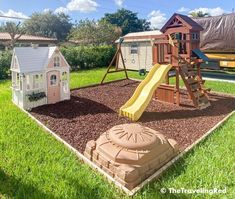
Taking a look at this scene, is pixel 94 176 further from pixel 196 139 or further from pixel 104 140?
pixel 196 139

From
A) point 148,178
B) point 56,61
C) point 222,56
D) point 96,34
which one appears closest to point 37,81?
point 56,61

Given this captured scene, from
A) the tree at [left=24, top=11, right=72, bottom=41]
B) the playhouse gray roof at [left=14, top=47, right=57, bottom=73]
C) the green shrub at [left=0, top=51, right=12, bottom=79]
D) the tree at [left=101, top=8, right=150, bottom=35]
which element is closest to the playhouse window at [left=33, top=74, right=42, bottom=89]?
the playhouse gray roof at [left=14, top=47, right=57, bottom=73]

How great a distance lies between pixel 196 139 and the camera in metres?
4.88

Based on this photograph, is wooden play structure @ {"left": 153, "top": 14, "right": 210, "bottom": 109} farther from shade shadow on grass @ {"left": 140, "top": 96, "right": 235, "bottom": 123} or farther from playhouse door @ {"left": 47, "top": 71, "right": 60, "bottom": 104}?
A: playhouse door @ {"left": 47, "top": 71, "right": 60, "bottom": 104}

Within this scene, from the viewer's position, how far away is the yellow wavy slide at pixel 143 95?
20.4ft

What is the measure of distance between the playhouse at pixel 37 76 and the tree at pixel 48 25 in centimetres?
4723

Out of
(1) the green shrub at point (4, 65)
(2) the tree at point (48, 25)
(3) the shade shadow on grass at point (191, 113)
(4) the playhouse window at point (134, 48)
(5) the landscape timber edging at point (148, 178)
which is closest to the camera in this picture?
(5) the landscape timber edging at point (148, 178)

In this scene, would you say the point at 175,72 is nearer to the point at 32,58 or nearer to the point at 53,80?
the point at 53,80

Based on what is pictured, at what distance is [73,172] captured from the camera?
3.55 metres

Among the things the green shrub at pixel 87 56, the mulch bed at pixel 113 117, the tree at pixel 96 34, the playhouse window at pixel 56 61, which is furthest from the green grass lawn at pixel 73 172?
the tree at pixel 96 34

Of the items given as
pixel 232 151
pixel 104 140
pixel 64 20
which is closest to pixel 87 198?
pixel 104 140

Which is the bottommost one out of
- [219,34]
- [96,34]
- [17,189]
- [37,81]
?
[17,189]

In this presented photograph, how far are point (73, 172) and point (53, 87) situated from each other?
4514 millimetres

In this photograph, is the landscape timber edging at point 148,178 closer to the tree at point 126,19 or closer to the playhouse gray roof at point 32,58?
the playhouse gray roof at point 32,58
